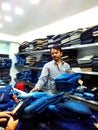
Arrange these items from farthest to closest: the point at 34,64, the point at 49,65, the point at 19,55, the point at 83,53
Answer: the point at 19,55, the point at 34,64, the point at 83,53, the point at 49,65

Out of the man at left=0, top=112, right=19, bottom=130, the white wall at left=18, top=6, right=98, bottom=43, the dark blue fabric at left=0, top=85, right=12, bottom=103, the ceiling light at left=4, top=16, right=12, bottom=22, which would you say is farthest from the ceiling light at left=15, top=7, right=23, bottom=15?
the man at left=0, top=112, right=19, bottom=130

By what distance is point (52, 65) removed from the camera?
2416 mm

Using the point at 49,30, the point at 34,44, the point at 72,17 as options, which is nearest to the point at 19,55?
the point at 34,44

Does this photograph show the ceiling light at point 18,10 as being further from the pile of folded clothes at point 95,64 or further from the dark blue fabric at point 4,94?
the dark blue fabric at point 4,94

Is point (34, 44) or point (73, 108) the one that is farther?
point (34, 44)

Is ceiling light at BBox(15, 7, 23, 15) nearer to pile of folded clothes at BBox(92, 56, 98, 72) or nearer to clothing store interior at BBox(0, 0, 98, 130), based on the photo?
clothing store interior at BBox(0, 0, 98, 130)

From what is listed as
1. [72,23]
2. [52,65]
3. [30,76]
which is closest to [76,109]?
[52,65]

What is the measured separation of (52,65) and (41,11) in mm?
1291

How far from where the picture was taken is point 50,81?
8.01ft

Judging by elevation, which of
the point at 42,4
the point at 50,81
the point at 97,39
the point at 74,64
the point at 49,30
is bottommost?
the point at 50,81

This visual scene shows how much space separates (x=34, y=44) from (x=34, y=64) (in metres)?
0.52

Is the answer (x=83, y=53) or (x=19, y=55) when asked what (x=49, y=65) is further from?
(x=19, y=55)

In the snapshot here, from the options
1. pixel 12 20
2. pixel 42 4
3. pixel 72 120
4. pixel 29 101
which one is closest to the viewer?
pixel 72 120

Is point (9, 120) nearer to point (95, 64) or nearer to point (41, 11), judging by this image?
point (95, 64)
